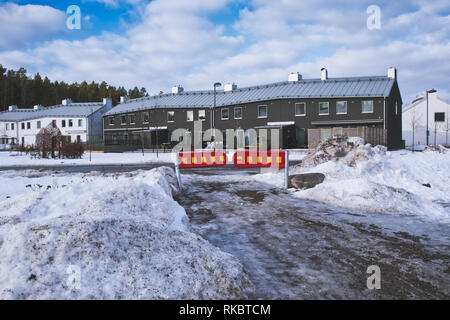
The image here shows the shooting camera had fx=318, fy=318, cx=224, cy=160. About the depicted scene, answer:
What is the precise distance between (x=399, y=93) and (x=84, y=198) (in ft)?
134

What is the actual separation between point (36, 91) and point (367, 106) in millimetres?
85863

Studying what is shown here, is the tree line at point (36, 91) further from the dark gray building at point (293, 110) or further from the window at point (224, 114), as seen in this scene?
the window at point (224, 114)

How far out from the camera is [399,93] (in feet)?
125

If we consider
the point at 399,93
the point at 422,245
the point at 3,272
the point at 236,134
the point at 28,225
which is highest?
the point at 399,93

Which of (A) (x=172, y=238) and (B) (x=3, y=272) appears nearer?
(B) (x=3, y=272)

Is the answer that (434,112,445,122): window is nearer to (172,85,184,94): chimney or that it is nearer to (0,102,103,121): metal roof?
(172,85,184,94): chimney

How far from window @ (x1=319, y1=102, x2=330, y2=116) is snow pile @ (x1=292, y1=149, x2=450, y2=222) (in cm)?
2152

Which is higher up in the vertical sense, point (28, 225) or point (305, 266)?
point (28, 225)

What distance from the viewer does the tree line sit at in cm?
8125

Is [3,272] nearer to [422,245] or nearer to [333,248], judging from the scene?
[333,248]

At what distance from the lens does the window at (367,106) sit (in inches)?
1277

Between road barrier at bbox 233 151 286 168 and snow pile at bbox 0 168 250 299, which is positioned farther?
road barrier at bbox 233 151 286 168

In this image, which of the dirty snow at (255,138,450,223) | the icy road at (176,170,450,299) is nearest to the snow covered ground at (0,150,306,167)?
the dirty snow at (255,138,450,223)

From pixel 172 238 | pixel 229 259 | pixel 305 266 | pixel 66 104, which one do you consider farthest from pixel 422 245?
pixel 66 104
